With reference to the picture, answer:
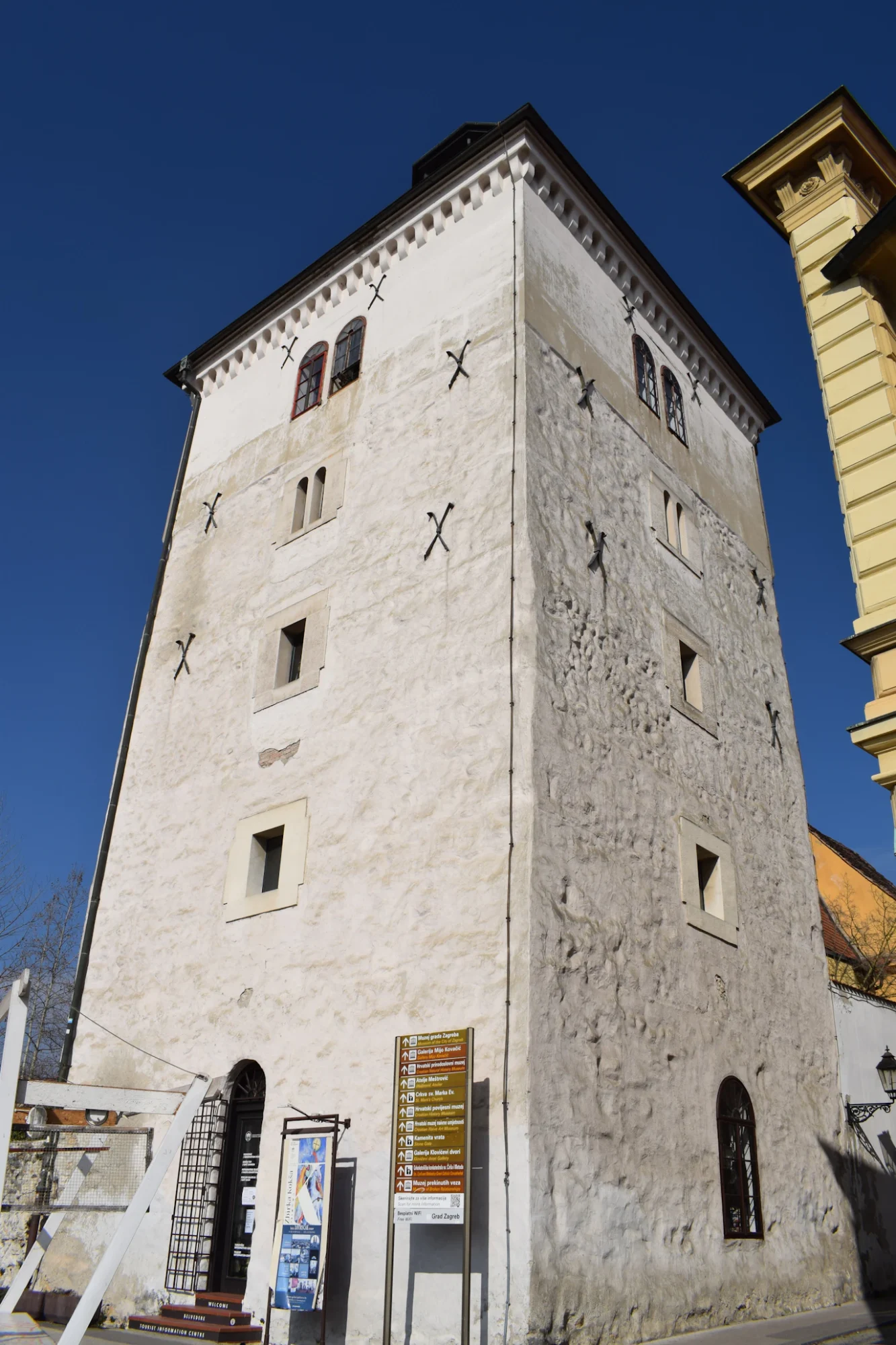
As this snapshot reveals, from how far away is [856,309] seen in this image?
8.38 metres

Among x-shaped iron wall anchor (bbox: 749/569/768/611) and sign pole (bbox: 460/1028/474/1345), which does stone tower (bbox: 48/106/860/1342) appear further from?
sign pole (bbox: 460/1028/474/1345)

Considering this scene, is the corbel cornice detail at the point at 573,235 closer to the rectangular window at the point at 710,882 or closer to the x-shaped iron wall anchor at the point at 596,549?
the x-shaped iron wall anchor at the point at 596,549

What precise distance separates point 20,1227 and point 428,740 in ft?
25.7

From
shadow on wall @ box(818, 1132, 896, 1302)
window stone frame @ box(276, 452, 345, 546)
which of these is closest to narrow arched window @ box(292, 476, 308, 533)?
window stone frame @ box(276, 452, 345, 546)

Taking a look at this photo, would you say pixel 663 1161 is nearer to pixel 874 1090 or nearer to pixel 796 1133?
pixel 796 1133

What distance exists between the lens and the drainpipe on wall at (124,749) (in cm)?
1347

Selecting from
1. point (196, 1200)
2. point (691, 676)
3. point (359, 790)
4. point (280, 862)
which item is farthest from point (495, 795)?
point (196, 1200)

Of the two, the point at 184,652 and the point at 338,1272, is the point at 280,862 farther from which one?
the point at 184,652

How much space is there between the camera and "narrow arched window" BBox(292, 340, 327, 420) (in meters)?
15.8

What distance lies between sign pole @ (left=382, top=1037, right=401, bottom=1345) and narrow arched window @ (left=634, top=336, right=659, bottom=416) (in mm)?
10040

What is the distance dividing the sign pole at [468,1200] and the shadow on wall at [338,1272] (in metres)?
1.40

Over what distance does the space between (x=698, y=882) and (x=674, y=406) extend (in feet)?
25.0

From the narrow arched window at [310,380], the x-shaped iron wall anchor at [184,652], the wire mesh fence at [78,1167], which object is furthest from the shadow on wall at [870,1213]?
the narrow arched window at [310,380]

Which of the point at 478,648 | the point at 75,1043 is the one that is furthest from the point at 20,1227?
the point at 478,648
